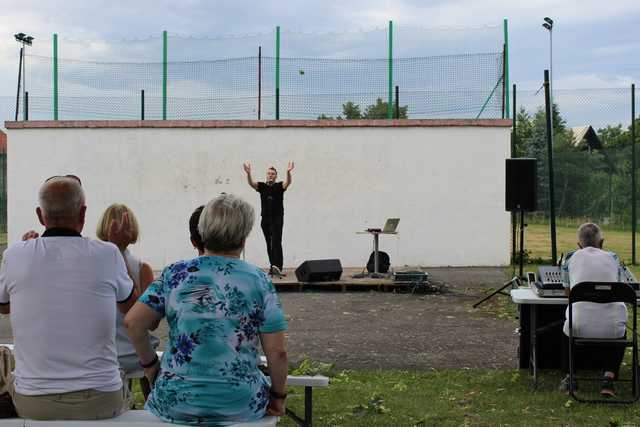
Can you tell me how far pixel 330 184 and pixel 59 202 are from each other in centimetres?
1206

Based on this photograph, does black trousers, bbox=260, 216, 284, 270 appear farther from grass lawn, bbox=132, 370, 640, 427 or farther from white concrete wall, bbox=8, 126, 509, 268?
grass lawn, bbox=132, 370, 640, 427

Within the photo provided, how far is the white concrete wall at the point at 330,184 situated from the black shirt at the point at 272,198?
2.41 metres

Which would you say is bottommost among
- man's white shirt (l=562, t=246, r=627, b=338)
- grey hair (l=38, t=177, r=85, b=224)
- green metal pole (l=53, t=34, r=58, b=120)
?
man's white shirt (l=562, t=246, r=627, b=338)

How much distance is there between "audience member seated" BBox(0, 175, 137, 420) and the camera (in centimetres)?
309

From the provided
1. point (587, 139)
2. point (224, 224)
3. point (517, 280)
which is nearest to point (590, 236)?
point (517, 280)

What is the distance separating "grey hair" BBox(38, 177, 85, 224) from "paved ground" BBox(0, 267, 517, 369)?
12.0 ft

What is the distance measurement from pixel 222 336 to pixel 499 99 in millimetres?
13225

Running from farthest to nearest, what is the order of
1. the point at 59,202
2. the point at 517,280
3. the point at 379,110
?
the point at 379,110
the point at 517,280
the point at 59,202

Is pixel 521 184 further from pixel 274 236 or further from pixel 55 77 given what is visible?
pixel 55 77

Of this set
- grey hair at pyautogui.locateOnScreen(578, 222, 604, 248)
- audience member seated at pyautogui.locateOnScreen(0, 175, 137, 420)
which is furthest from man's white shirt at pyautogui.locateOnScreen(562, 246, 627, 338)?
audience member seated at pyautogui.locateOnScreen(0, 175, 137, 420)

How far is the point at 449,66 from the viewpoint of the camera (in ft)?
50.9

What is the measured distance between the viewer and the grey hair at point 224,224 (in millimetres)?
2912

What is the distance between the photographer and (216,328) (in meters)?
2.82

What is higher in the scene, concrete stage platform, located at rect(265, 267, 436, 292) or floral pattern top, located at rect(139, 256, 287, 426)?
floral pattern top, located at rect(139, 256, 287, 426)
